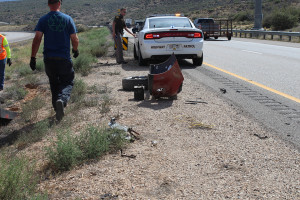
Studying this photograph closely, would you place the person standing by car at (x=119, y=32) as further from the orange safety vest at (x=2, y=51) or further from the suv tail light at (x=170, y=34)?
the orange safety vest at (x=2, y=51)

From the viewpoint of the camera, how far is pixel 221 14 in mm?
74125

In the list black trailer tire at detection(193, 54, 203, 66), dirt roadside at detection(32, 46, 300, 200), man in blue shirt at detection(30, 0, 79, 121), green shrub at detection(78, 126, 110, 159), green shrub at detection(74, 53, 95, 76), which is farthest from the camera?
black trailer tire at detection(193, 54, 203, 66)

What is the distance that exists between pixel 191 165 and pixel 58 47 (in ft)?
10.1

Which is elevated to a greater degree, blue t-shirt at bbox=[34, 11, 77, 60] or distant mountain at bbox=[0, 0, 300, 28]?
distant mountain at bbox=[0, 0, 300, 28]

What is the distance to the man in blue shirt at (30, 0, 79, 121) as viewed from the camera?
5.76 meters

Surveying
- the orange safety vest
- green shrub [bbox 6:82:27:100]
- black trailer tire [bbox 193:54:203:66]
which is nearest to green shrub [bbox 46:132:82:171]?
green shrub [bbox 6:82:27:100]

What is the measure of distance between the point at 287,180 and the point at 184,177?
925mm

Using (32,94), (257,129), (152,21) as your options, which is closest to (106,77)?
(32,94)

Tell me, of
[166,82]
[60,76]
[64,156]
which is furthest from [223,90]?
[64,156]

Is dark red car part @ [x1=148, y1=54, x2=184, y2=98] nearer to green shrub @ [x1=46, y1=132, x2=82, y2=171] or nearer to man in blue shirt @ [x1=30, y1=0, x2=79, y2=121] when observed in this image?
man in blue shirt @ [x1=30, y1=0, x2=79, y2=121]

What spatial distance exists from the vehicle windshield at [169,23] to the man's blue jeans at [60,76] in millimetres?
5899

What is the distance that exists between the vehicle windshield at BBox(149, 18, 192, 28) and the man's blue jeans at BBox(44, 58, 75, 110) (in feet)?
19.4

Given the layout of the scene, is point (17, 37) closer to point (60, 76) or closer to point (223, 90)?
point (223, 90)

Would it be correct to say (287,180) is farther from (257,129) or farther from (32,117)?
(32,117)
